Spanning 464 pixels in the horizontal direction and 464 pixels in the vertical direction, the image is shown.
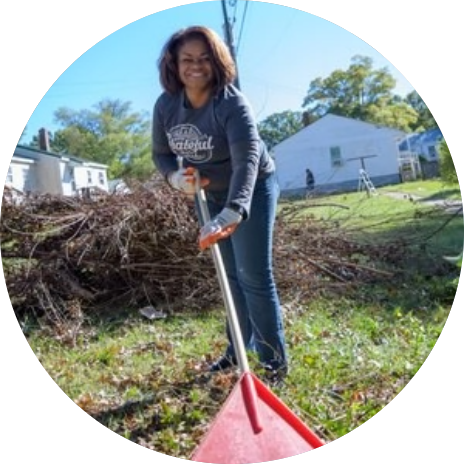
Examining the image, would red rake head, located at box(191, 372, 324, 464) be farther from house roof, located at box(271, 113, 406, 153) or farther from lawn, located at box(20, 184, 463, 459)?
house roof, located at box(271, 113, 406, 153)

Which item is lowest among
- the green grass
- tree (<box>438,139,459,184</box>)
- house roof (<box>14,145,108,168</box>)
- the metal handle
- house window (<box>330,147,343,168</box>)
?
the metal handle

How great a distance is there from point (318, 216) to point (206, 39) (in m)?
0.66

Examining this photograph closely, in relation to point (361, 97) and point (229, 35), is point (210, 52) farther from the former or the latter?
point (361, 97)

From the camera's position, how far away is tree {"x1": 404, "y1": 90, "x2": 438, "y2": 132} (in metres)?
1.52

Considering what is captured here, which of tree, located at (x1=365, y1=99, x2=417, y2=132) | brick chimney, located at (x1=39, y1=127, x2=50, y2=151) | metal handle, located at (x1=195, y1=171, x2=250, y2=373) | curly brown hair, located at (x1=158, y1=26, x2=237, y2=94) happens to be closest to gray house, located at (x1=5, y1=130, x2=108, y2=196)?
brick chimney, located at (x1=39, y1=127, x2=50, y2=151)

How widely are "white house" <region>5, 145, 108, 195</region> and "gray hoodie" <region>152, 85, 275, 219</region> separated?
7.8 inches

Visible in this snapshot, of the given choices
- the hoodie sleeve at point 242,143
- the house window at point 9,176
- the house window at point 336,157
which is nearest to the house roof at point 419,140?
the house window at point 336,157

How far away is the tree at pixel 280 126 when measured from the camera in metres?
1.55

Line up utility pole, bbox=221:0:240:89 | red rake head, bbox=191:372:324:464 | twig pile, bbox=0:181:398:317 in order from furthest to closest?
1. twig pile, bbox=0:181:398:317
2. utility pole, bbox=221:0:240:89
3. red rake head, bbox=191:372:324:464

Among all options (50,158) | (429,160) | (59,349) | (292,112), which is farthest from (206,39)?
(59,349)

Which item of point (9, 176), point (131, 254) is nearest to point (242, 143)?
point (9, 176)

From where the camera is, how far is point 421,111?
1536 millimetres

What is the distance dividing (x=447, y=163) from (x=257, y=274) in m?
0.62

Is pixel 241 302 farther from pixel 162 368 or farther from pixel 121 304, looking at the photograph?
pixel 121 304
